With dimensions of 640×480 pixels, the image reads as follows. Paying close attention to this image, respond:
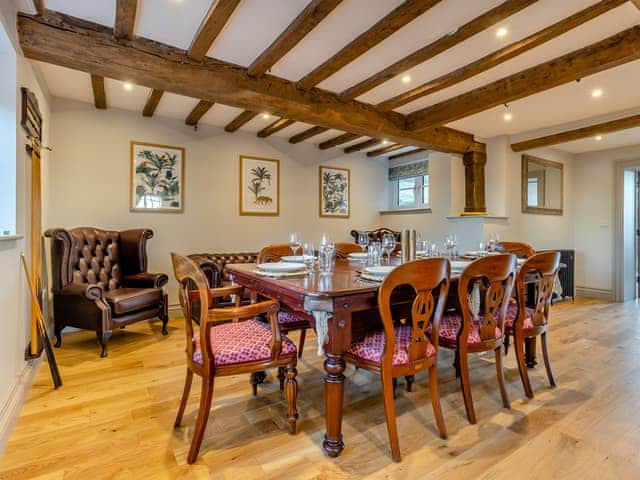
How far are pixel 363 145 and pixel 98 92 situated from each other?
346cm

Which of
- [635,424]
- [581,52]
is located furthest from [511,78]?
[635,424]

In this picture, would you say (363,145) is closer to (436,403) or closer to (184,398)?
(436,403)

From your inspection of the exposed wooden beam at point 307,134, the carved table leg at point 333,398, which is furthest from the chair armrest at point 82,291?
the exposed wooden beam at point 307,134

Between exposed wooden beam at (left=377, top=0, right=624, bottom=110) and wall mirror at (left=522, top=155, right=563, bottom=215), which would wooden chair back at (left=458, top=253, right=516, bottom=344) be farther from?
wall mirror at (left=522, top=155, right=563, bottom=215)

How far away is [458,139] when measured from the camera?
474 cm

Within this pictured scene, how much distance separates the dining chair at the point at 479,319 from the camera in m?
1.80

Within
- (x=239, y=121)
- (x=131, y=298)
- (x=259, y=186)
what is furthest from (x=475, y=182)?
(x=131, y=298)

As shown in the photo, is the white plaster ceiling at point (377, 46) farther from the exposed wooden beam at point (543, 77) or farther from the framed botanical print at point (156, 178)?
the framed botanical print at point (156, 178)

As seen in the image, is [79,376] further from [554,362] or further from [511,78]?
[511,78]

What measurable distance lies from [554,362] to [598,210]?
404cm

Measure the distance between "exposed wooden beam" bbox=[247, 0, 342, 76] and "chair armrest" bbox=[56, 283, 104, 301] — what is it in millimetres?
2301

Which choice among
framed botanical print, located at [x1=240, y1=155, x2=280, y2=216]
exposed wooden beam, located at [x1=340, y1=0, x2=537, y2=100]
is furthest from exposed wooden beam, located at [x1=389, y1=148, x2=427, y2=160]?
exposed wooden beam, located at [x1=340, y1=0, x2=537, y2=100]

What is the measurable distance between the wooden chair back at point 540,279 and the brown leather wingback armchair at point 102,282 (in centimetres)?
314

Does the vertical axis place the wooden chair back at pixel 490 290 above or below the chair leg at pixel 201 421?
above
